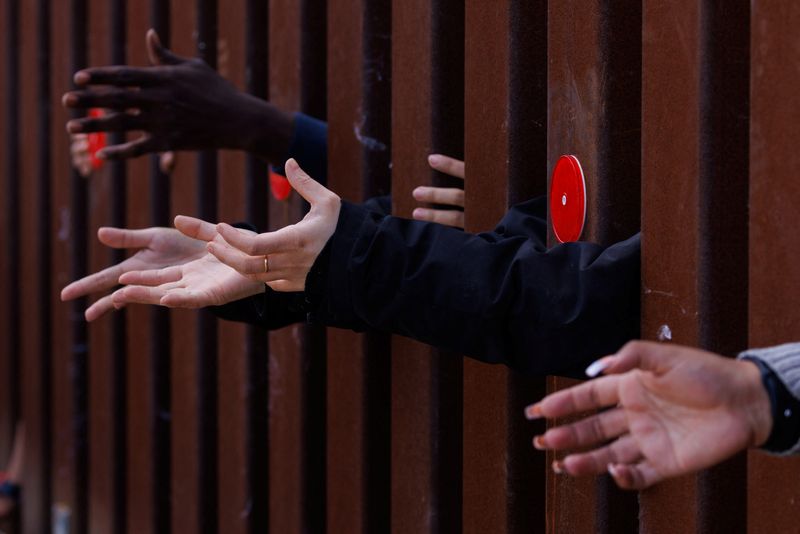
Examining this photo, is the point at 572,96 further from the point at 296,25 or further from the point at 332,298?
the point at 296,25

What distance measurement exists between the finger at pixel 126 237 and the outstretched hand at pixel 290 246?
0.41 m

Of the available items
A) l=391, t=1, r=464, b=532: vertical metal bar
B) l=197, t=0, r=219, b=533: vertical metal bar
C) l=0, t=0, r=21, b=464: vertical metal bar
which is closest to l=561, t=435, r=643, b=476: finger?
l=391, t=1, r=464, b=532: vertical metal bar

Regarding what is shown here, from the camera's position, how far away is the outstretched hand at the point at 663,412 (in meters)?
0.93

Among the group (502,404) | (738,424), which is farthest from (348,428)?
(738,424)

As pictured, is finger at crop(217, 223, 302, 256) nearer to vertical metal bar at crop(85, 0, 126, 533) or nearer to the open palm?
the open palm

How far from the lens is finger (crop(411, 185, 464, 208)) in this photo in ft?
5.95

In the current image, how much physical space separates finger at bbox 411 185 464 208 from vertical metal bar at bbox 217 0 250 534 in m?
0.78

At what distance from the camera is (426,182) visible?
73.5 inches

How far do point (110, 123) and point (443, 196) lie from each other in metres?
0.70

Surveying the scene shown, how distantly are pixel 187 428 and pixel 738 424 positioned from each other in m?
2.03

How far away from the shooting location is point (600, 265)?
1356 millimetres

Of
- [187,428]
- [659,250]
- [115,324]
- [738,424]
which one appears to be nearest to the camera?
[738,424]

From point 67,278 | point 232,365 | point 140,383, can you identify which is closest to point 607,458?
point 232,365

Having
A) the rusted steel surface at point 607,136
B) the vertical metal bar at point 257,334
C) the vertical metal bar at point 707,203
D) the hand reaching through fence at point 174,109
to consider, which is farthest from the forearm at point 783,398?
the vertical metal bar at point 257,334
